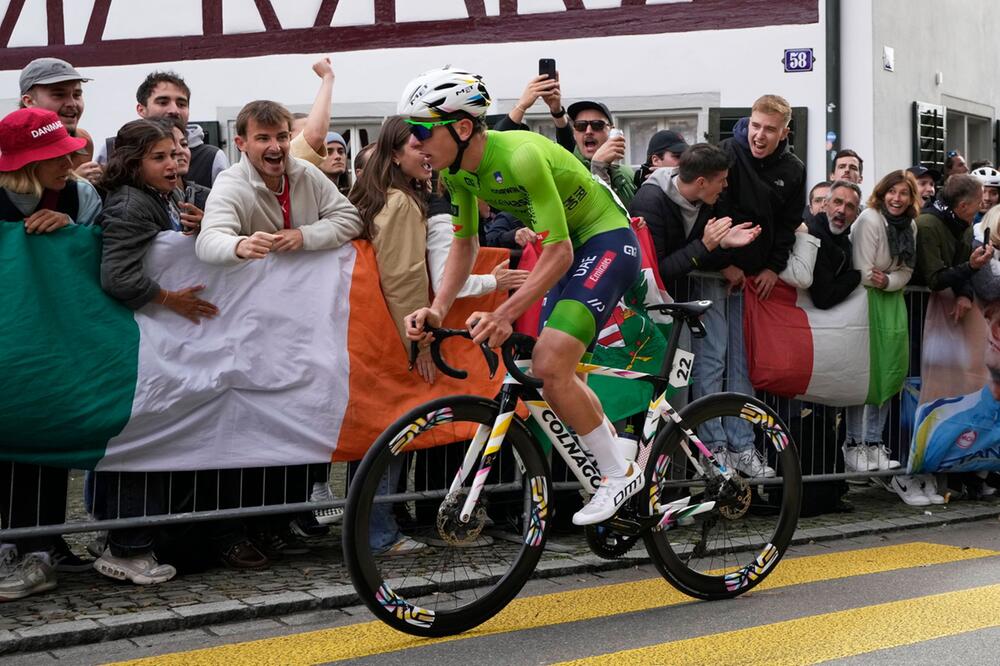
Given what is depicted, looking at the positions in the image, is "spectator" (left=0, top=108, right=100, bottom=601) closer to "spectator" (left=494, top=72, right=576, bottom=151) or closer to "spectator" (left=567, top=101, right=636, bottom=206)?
"spectator" (left=494, top=72, right=576, bottom=151)

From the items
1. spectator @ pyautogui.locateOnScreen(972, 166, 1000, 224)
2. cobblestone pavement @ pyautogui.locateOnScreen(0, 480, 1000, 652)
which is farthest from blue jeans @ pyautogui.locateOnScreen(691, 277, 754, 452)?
spectator @ pyautogui.locateOnScreen(972, 166, 1000, 224)

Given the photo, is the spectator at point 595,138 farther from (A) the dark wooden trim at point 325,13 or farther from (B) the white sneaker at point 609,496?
(A) the dark wooden trim at point 325,13

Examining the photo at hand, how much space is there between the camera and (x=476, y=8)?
17.5 m

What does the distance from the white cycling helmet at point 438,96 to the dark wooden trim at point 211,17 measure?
14.2 m

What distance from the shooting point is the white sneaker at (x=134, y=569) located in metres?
6.09

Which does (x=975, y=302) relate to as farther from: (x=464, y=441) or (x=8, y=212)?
(x=8, y=212)

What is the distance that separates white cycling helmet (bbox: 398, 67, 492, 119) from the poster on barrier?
4.75 metres

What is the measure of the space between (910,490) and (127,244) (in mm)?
5307

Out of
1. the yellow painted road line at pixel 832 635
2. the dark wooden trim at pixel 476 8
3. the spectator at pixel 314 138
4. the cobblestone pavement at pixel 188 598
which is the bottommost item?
the yellow painted road line at pixel 832 635

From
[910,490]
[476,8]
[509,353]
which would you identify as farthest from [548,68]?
[476,8]

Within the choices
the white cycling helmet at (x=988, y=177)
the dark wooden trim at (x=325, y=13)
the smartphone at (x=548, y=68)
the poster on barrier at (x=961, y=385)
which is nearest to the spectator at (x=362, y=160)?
the smartphone at (x=548, y=68)

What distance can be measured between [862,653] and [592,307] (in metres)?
1.64

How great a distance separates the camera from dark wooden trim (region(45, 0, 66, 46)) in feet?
62.7

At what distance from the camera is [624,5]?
1703 centimetres
